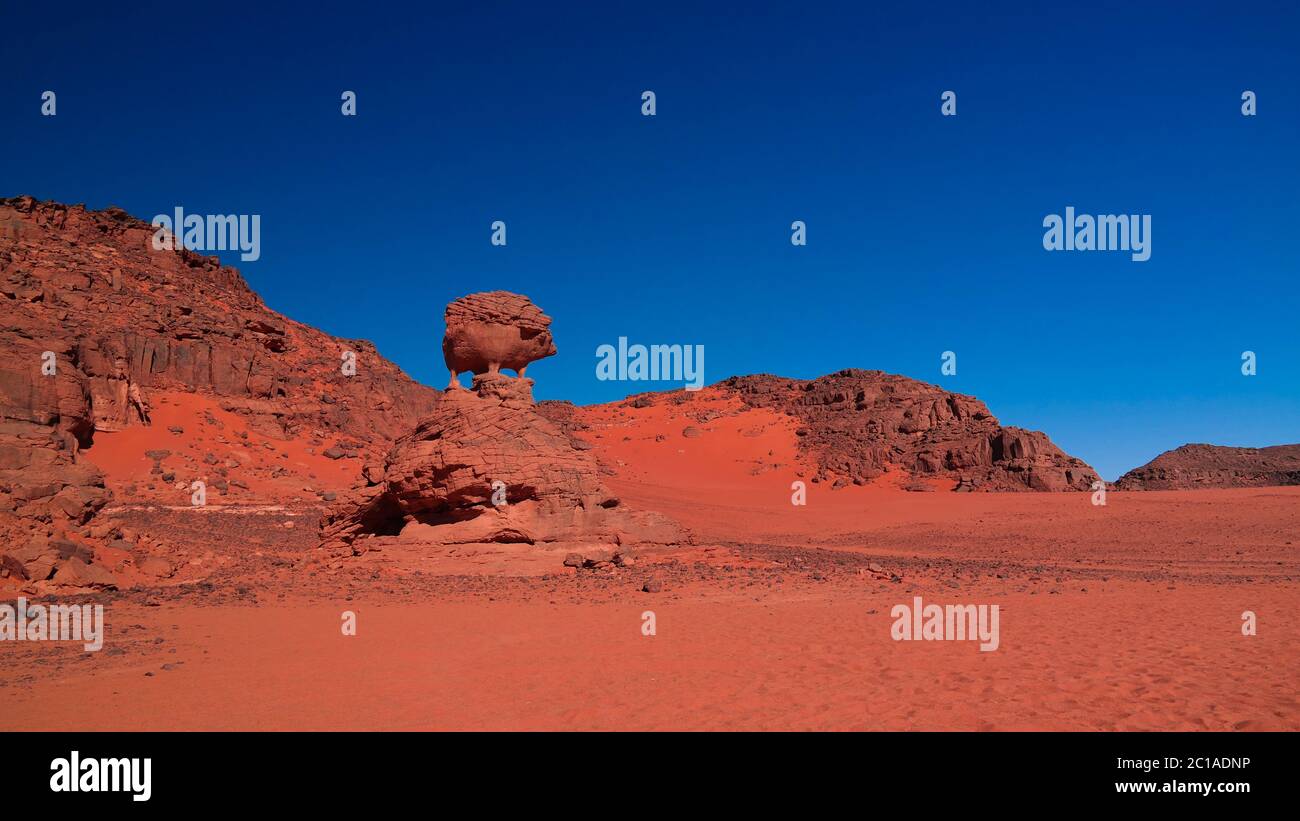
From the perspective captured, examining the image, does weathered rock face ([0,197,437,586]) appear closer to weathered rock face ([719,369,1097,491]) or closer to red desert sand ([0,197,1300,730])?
red desert sand ([0,197,1300,730])

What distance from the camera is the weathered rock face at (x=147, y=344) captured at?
814 inches

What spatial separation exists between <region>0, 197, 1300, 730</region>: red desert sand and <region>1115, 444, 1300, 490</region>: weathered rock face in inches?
334

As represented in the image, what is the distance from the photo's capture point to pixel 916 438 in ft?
142

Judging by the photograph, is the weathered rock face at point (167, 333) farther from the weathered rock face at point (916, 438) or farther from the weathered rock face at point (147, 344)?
the weathered rock face at point (916, 438)

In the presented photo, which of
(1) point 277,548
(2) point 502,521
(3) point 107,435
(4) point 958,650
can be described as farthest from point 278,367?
(4) point 958,650

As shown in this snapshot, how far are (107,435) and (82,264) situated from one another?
16430 mm

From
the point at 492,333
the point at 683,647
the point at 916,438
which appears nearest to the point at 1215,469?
the point at 916,438

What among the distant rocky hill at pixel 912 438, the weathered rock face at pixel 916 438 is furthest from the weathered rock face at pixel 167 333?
the weathered rock face at pixel 916 438

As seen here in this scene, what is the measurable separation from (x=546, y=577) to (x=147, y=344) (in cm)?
3712

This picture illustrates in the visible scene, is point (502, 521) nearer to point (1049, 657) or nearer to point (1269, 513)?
point (1049, 657)

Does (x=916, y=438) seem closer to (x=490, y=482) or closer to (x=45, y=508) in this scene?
(x=490, y=482)

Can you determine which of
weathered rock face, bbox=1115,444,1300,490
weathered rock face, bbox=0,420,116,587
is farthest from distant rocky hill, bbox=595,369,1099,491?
weathered rock face, bbox=0,420,116,587

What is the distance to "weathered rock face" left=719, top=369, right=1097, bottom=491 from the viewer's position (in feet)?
120
